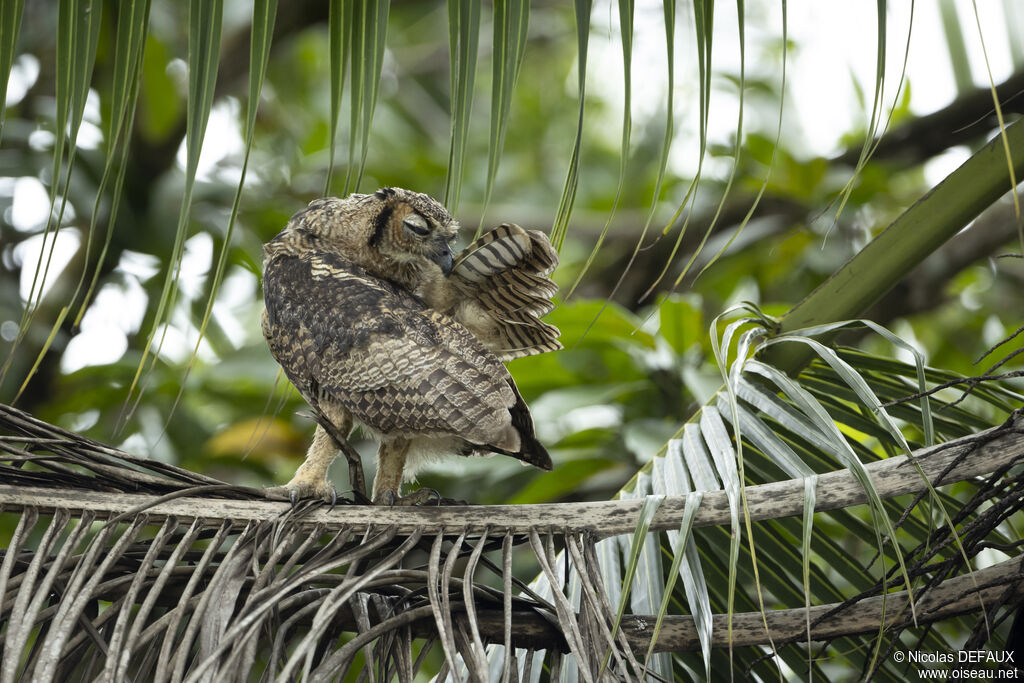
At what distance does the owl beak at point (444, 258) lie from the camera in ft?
9.08

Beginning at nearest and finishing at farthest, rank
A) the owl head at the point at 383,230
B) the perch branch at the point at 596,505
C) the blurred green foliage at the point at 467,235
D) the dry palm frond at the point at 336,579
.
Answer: the dry palm frond at the point at 336,579 < the perch branch at the point at 596,505 < the owl head at the point at 383,230 < the blurred green foliage at the point at 467,235

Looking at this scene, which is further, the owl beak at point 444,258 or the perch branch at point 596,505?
the owl beak at point 444,258

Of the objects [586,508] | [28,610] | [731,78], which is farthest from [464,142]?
[731,78]

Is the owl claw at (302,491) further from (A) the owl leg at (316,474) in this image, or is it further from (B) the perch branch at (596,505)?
(B) the perch branch at (596,505)

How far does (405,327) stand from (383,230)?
1.91ft

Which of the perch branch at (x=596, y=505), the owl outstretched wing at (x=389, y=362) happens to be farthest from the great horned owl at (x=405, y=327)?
the perch branch at (x=596, y=505)

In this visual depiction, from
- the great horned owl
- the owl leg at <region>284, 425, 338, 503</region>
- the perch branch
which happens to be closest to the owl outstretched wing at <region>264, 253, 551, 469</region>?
the great horned owl

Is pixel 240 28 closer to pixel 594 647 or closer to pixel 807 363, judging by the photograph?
pixel 807 363

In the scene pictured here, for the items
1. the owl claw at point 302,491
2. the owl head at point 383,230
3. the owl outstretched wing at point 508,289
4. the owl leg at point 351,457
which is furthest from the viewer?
the owl head at point 383,230

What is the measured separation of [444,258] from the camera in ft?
9.19

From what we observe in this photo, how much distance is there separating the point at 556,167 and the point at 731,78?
141 inches

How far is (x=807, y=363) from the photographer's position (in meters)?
2.63

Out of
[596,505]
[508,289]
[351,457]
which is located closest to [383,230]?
[508,289]

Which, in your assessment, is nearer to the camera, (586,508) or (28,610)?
(28,610)
